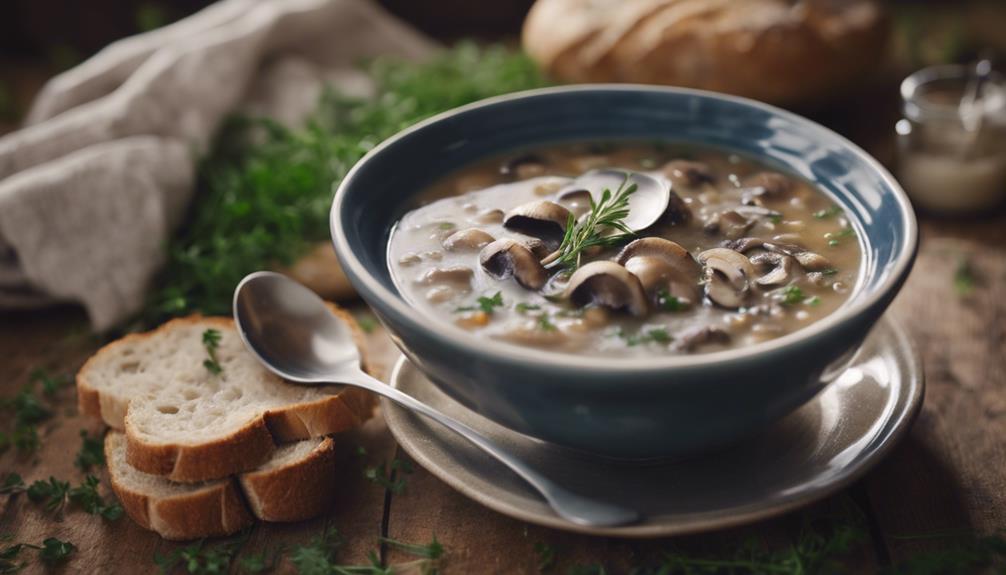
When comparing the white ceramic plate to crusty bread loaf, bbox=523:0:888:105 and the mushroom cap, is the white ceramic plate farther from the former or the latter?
crusty bread loaf, bbox=523:0:888:105

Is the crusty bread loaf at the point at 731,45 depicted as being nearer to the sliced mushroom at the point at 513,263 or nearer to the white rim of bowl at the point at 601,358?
the white rim of bowl at the point at 601,358

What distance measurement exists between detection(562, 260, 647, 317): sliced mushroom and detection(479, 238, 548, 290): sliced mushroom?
118mm

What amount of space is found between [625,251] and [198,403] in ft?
3.96

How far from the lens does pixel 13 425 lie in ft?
9.36

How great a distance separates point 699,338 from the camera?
2105 millimetres

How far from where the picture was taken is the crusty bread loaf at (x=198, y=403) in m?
2.38

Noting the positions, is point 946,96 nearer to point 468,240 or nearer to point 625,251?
point 625,251

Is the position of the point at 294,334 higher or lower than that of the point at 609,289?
lower

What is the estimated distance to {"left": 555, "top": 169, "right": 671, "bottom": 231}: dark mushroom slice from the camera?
2.56 meters

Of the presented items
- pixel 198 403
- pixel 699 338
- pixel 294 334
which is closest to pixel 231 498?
pixel 198 403

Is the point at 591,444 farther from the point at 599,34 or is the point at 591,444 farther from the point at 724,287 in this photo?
the point at 599,34

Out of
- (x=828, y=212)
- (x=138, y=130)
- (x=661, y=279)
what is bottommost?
(x=138, y=130)

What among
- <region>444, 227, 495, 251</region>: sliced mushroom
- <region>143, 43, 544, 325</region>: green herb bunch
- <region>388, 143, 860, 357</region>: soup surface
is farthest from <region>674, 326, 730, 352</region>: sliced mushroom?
<region>143, 43, 544, 325</region>: green herb bunch

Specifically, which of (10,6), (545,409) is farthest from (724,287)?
(10,6)
